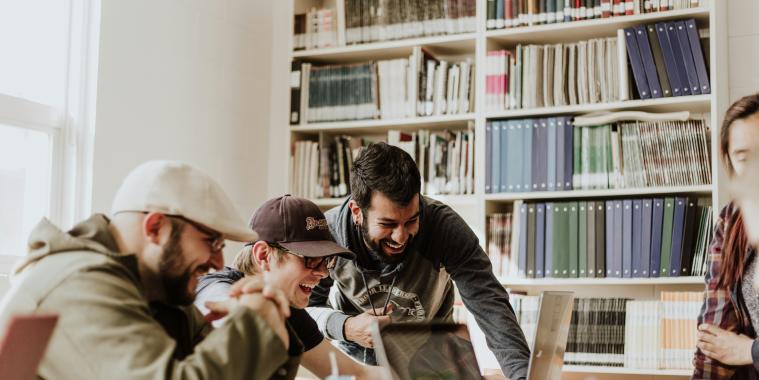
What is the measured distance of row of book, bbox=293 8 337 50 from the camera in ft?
15.0

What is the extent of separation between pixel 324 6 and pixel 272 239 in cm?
286

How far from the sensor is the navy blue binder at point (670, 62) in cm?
387

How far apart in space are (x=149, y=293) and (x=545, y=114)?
9.64ft

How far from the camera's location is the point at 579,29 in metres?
4.08

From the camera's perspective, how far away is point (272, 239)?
222cm

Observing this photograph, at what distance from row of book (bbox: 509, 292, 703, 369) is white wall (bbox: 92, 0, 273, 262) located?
5.07 ft

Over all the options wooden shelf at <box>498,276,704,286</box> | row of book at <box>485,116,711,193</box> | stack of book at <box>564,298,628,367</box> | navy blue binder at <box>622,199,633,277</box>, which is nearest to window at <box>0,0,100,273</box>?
row of book at <box>485,116,711,193</box>

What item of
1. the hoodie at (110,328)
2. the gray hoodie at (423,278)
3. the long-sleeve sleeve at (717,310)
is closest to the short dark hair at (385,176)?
the gray hoodie at (423,278)

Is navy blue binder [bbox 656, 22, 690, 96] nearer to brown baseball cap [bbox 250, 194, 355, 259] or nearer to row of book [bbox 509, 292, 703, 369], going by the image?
row of book [bbox 509, 292, 703, 369]

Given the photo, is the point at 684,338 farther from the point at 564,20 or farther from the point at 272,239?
the point at 272,239

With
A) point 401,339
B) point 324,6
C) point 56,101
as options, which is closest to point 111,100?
point 56,101

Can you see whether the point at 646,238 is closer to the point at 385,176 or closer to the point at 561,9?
the point at 561,9

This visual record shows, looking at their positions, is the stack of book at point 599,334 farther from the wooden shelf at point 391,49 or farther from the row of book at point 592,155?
the wooden shelf at point 391,49

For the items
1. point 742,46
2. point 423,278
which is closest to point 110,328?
point 423,278
